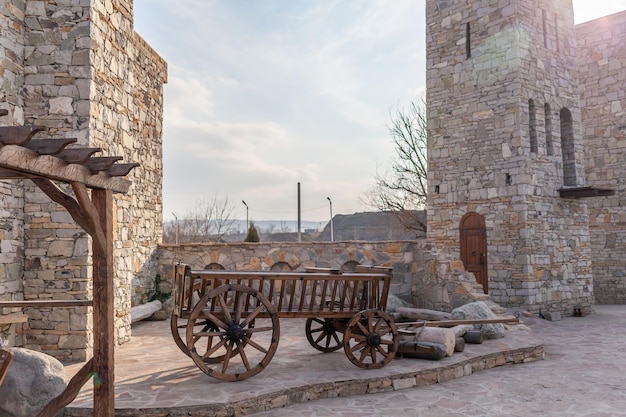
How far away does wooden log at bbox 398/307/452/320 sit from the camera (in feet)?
29.5

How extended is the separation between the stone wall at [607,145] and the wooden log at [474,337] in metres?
10.0

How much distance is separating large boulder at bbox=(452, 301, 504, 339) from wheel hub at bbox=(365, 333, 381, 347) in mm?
2543

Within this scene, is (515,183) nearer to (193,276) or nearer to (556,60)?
(556,60)

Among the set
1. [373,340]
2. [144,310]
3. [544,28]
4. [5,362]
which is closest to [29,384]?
[5,362]

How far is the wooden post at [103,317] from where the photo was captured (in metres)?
4.19

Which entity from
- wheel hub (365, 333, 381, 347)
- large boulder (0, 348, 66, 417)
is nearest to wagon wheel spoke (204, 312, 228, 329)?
large boulder (0, 348, 66, 417)

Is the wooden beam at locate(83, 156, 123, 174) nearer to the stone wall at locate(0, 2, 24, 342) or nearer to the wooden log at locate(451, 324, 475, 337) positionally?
the stone wall at locate(0, 2, 24, 342)

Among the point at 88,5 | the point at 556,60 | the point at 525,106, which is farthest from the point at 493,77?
the point at 88,5

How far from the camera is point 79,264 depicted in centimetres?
673

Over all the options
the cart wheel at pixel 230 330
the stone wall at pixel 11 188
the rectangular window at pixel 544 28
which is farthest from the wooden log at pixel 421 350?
the rectangular window at pixel 544 28

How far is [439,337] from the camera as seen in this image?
6.77 metres

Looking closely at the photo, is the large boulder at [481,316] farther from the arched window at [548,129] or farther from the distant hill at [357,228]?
the distant hill at [357,228]

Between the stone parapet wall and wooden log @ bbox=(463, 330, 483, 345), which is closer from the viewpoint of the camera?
the stone parapet wall

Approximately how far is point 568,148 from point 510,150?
7.14 feet
